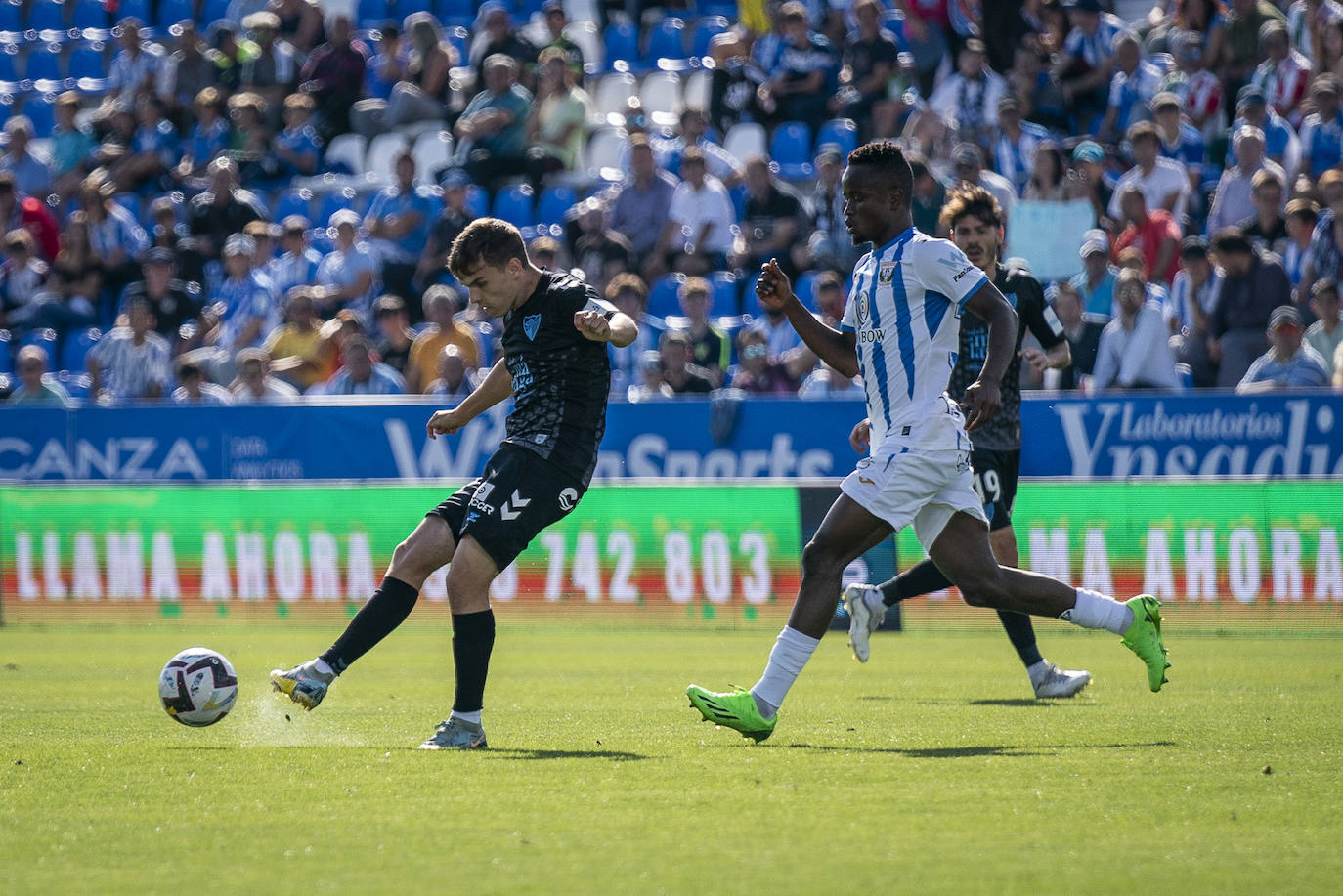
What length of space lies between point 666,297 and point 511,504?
1193cm

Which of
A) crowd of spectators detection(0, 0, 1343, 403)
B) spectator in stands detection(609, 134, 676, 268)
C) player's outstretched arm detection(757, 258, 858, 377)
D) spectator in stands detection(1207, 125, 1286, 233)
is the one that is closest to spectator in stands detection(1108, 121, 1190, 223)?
crowd of spectators detection(0, 0, 1343, 403)

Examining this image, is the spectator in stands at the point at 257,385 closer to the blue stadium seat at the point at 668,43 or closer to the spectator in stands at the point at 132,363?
the spectator in stands at the point at 132,363

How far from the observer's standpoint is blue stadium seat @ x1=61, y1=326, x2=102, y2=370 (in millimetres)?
21844

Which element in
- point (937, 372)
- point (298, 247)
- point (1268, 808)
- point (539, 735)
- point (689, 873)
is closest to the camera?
point (689, 873)

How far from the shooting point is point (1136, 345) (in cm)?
1555

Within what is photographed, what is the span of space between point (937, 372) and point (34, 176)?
2006 centimetres

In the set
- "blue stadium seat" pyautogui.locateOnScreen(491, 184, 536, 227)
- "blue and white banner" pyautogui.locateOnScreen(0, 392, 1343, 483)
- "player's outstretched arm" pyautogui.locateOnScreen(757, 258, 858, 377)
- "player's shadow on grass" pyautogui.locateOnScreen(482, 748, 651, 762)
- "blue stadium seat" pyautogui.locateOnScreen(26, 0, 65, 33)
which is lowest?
"blue and white banner" pyautogui.locateOnScreen(0, 392, 1343, 483)

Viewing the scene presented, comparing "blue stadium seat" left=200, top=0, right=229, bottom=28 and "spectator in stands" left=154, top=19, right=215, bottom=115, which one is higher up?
"blue stadium seat" left=200, top=0, right=229, bottom=28

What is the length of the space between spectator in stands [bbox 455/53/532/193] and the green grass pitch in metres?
11.2

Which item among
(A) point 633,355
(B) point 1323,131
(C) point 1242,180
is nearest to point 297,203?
(A) point 633,355

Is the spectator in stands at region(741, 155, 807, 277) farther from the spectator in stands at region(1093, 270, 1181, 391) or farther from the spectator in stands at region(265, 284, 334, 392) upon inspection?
the spectator in stands at region(265, 284, 334, 392)

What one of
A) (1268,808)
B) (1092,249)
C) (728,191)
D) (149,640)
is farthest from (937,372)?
(728,191)

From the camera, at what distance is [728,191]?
64.1ft

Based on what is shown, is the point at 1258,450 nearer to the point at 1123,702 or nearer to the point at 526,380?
the point at 1123,702
